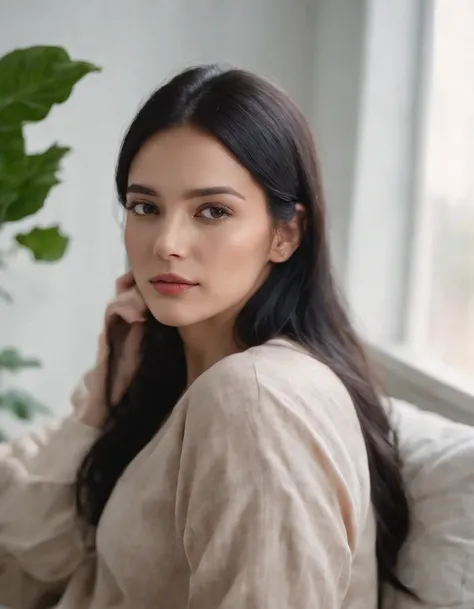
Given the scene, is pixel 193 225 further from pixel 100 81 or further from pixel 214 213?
pixel 100 81

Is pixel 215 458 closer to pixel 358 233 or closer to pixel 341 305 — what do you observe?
pixel 341 305

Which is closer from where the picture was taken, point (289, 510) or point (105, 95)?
point (289, 510)

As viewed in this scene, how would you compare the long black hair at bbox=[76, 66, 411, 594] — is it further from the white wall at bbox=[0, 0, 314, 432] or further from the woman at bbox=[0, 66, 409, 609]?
the white wall at bbox=[0, 0, 314, 432]

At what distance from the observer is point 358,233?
169cm

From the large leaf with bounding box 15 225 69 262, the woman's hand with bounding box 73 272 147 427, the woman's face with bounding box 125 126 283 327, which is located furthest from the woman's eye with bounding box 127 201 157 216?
the large leaf with bounding box 15 225 69 262

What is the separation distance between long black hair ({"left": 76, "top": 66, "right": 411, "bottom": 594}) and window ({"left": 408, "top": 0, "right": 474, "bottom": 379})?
1.97 feet

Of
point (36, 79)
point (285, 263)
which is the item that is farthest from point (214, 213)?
point (36, 79)

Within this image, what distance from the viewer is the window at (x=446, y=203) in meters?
1.60

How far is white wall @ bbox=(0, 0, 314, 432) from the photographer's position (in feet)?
5.85

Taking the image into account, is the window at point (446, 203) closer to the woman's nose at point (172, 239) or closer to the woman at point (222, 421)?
the woman at point (222, 421)

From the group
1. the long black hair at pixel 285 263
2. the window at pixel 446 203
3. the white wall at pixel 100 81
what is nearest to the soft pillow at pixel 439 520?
the long black hair at pixel 285 263

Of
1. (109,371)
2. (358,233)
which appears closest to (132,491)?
(109,371)

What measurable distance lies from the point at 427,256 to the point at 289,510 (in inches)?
43.9

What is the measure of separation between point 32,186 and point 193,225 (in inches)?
23.9
